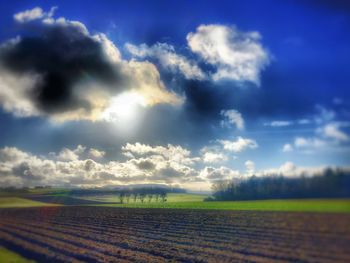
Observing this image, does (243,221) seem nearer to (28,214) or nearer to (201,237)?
(201,237)

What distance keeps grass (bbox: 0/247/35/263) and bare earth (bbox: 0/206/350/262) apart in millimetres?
457

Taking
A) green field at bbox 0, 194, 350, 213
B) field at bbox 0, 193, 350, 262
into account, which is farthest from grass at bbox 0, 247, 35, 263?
green field at bbox 0, 194, 350, 213

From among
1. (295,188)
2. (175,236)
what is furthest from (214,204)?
(295,188)

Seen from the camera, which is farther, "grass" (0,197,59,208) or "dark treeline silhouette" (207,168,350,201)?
"grass" (0,197,59,208)

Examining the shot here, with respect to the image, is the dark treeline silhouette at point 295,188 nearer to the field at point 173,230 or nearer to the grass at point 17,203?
the field at point 173,230

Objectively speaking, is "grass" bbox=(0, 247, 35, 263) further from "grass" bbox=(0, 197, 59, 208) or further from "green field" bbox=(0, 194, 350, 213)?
"grass" bbox=(0, 197, 59, 208)

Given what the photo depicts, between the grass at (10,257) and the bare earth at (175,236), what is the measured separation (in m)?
0.46

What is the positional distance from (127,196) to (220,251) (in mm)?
11870

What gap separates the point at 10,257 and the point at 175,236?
758cm

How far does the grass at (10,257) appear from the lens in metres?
14.3

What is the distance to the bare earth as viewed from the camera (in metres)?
9.52

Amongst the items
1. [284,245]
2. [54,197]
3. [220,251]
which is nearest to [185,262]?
[220,251]

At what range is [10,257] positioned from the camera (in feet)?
49.9

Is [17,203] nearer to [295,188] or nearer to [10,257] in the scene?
[10,257]
